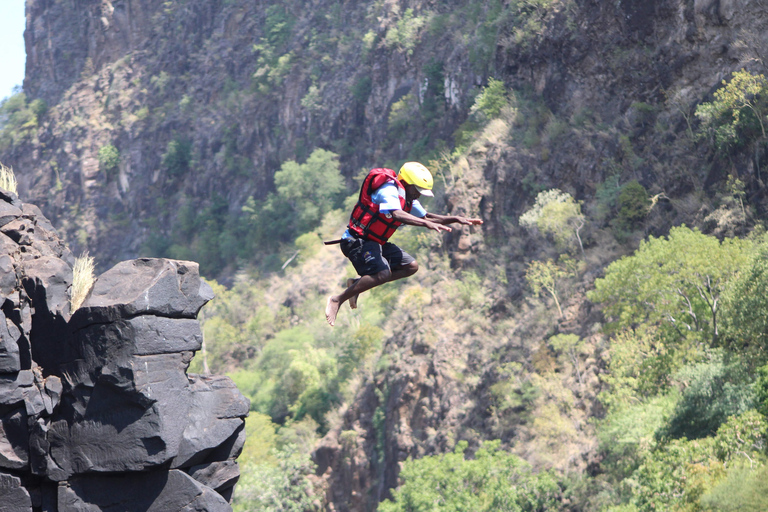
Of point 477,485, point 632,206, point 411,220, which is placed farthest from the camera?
point 632,206

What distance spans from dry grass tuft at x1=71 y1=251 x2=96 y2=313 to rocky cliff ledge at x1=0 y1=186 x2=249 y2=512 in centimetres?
17

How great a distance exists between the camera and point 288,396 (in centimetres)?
4712

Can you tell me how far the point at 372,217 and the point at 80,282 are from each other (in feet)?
16.2

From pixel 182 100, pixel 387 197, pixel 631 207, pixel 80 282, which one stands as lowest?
pixel 631 207

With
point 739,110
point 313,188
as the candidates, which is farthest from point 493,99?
point 313,188

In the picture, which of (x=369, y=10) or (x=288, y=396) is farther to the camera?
(x=369, y=10)

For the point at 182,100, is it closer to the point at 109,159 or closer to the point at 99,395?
the point at 109,159

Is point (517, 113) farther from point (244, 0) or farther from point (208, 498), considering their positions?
point (244, 0)

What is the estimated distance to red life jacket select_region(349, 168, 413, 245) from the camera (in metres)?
8.53

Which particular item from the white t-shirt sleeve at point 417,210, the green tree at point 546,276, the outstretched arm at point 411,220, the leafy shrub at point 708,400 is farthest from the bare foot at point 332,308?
the green tree at point 546,276

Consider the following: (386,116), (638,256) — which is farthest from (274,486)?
(386,116)

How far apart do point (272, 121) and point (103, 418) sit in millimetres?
64716

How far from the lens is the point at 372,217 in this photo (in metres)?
8.82

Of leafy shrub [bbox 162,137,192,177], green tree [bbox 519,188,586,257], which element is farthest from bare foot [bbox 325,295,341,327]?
leafy shrub [bbox 162,137,192,177]
